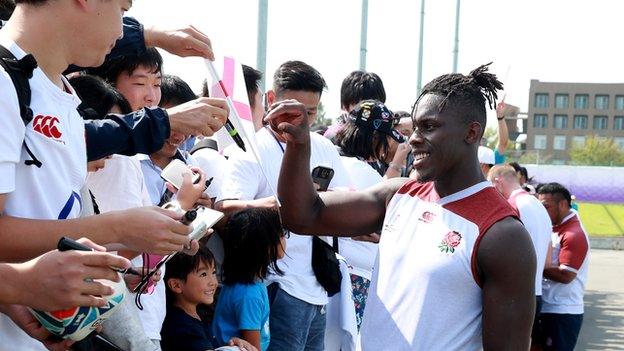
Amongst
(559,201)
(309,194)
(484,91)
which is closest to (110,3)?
(309,194)

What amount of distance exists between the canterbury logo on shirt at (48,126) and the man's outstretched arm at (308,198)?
100cm

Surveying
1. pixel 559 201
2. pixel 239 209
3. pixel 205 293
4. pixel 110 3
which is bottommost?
pixel 559 201

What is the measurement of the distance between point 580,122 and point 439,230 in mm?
112546

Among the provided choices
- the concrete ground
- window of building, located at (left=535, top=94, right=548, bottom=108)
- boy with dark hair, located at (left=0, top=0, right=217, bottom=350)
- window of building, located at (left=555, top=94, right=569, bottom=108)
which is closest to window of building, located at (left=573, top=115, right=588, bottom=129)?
Result: window of building, located at (left=555, top=94, right=569, bottom=108)

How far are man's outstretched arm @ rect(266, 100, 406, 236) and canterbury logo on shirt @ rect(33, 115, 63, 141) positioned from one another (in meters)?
1.00

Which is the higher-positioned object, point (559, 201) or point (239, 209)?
point (239, 209)

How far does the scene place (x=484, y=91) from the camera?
3.11m

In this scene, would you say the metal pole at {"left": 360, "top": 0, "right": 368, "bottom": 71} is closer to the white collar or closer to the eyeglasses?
the eyeglasses

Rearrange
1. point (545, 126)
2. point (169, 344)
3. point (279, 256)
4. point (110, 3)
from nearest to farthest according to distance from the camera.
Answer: point (110, 3), point (169, 344), point (279, 256), point (545, 126)

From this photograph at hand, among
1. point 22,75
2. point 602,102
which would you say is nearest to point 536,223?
point 22,75

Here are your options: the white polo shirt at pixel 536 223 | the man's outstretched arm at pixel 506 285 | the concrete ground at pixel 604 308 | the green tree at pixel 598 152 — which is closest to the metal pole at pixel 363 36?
the concrete ground at pixel 604 308

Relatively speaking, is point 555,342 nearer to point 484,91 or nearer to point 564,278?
point 564,278

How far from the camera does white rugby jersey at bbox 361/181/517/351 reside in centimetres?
280

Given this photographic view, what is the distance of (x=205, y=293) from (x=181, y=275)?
145mm
